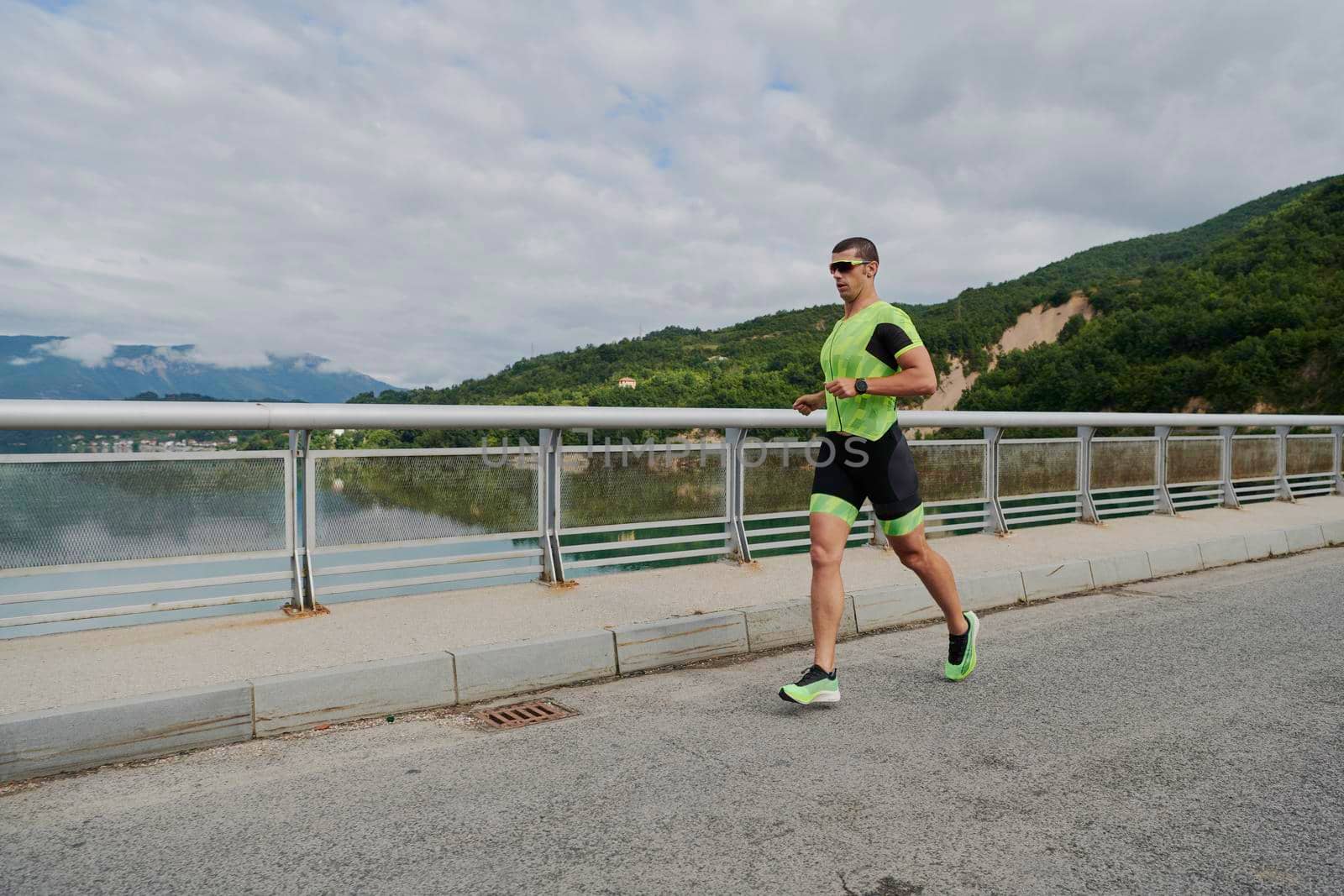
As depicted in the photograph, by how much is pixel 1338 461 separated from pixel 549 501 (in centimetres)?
1435

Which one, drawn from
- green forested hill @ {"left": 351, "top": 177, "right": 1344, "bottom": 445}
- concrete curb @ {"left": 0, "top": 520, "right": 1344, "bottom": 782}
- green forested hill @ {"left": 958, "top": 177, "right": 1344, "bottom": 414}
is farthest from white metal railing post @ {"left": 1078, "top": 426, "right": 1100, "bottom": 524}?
green forested hill @ {"left": 958, "top": 177, "right": 1344, "bottom": 414}

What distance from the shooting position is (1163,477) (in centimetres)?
1154

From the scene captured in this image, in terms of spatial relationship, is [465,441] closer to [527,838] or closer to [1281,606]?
[527,838]

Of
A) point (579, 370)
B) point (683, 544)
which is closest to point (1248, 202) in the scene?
point (579, 370)

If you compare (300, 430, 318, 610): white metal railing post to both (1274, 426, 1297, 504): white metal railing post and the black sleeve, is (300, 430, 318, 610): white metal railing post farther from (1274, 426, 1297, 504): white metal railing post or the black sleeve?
(1274, 426, 1297, 504): white metal railing post

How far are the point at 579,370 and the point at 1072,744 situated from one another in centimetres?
6626

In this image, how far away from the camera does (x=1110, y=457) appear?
426 inches

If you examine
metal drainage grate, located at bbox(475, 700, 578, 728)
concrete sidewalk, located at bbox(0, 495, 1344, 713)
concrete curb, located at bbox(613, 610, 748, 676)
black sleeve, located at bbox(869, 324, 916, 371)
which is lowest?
metal drainage grate, located at bbox(475, 700, 578, 728)

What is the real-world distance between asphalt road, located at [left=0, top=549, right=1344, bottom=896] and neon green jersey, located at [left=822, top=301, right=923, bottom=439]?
130 cm

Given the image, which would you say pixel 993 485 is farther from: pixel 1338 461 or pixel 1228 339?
pixel 1228 339

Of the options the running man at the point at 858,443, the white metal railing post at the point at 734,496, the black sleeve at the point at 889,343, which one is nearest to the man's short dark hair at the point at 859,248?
the running man at the point at 858,443

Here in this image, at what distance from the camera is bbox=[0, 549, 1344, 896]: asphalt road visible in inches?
102

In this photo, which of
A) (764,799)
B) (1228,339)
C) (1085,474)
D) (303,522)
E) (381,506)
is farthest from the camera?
(1228,339)

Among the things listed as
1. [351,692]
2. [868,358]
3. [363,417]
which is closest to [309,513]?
[363,417]
